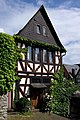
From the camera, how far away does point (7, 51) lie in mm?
13805

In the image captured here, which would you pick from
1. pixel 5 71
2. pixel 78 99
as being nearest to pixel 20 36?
pixel 5 71

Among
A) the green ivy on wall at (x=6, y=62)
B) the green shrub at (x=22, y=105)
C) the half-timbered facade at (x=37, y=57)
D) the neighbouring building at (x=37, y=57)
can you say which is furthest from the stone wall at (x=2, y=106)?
the half-timbered facade at (x=37, y=57)

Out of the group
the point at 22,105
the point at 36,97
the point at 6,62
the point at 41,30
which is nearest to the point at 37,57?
the point at 41,30

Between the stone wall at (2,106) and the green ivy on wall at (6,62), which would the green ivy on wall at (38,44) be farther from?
the stone wall at (2,106)

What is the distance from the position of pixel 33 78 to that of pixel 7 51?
6.55 m

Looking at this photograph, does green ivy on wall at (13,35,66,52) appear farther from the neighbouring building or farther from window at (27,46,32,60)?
window at (27,46,32,60)

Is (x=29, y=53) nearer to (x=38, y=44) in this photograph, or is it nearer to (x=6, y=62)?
(x=38, y=44)

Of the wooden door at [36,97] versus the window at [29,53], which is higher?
the window at [29,53]

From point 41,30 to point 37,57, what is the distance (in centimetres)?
297

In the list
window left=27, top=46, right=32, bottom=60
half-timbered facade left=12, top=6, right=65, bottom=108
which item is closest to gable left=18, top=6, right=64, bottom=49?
half-timbered facade left=12, top=6, right=65, bottom=108

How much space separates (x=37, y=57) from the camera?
20531mm

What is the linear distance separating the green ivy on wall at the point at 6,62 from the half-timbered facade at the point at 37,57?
4230 mm

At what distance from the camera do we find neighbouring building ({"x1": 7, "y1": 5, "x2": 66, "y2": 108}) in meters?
18.8

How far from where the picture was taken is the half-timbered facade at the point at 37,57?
1889 cm
